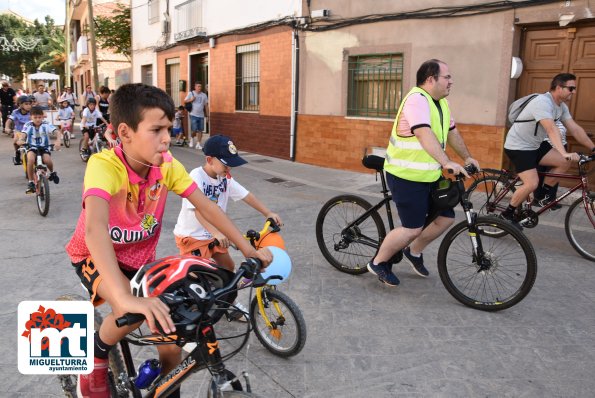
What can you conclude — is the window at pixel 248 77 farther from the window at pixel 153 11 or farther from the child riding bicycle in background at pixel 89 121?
the window at pixel 153 11

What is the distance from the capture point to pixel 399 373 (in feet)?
10.6

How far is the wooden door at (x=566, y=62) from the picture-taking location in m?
7.99

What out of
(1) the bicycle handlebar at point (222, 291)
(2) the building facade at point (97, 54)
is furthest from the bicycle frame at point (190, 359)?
(2) the building facade at point (97, 54)

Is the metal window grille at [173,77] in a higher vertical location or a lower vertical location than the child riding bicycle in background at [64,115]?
higher

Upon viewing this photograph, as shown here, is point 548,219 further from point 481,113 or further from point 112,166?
point 112,166

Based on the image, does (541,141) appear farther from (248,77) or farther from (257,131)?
(248,77)

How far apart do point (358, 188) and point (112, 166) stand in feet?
25.0

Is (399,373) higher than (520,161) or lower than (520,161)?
lower

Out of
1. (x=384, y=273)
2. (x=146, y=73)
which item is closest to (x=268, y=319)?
(x=384, y=273)

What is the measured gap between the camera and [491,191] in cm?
632

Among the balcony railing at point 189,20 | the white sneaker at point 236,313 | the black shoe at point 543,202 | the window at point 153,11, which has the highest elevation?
the window at point 153,11

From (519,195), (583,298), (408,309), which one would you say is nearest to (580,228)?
(519,195)

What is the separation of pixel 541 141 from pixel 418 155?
96.3 inches

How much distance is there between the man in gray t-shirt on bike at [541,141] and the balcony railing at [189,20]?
40.2 feet
